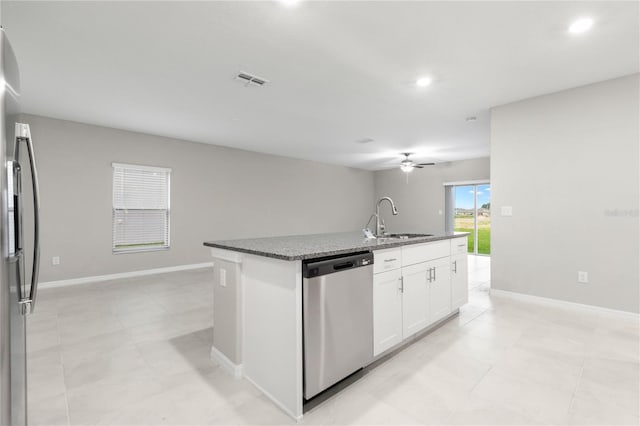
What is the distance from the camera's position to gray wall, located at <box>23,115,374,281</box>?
177 inches

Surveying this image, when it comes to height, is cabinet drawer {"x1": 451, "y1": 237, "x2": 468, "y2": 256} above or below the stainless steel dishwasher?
above

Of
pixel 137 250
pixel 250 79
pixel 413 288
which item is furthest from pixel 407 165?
pixel 137 250

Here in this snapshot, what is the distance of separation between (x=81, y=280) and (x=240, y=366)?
→ 13.9ft

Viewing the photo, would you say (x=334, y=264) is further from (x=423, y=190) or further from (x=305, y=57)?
(x=423, y=190)

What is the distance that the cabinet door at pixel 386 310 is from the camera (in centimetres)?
209

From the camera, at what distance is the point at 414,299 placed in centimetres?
246

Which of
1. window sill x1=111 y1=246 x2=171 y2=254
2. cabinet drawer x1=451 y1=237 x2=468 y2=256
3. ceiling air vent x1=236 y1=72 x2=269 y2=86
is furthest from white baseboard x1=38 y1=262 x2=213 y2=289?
cabinet drawer x1=451 y1=237 x2=468 y2=256

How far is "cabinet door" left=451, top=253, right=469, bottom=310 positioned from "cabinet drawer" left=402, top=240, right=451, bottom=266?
0.72 feet

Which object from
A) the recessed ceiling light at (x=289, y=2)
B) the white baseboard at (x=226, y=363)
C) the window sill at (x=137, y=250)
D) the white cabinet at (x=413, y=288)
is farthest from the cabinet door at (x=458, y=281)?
the window sill at (x=137, y=250)

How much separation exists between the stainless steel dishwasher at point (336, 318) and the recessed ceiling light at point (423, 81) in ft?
7.43

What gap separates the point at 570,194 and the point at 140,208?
646 centimetres

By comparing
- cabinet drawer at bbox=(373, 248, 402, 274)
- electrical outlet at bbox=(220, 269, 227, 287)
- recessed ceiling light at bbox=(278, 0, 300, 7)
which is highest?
recessed ceiling light at bbox=(278, 0, 300, 7)

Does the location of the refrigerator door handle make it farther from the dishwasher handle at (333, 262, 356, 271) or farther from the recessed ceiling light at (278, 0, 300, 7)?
the recessed ceiling light at (278, 0, 300, 7)

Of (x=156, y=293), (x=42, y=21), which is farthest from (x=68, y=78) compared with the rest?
(x=156, y=293)
